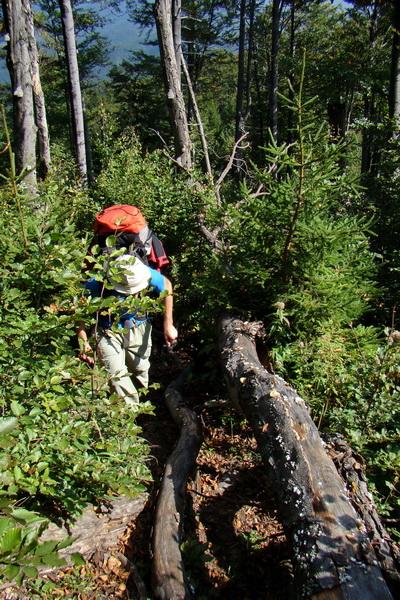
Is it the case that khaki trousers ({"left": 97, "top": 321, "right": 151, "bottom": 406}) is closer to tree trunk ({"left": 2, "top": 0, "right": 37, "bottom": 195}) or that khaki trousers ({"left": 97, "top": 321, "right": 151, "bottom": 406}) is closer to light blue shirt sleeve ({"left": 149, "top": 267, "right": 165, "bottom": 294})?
light blue shirt sleeve ({"left": 149, "top": 267, "right": 165, "bottom": 294})

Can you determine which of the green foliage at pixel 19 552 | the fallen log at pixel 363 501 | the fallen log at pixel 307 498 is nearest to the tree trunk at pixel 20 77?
the fallen log at pixel 307 498

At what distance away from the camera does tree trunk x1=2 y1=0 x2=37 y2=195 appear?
253 inches

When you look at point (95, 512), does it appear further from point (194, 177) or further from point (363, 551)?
point (194, 177)

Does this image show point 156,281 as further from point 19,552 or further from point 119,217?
point 19,552

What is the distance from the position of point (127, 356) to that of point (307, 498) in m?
2.14

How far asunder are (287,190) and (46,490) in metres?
3.09

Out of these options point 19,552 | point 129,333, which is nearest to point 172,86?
point 129,333

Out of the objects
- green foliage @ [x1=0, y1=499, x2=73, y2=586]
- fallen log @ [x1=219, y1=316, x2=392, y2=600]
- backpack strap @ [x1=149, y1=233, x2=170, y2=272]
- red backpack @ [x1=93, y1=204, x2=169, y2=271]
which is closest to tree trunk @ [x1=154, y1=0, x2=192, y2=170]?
backpack strap @ [x1=149, y1=233, x2=170, y2=272]

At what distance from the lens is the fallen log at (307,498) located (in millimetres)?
1926

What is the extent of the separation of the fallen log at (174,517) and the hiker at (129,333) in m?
0.57

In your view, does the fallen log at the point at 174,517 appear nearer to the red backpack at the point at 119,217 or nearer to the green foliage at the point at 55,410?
the green foliage at the point at 55,410

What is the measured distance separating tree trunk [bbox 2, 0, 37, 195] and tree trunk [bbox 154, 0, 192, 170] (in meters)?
2.42

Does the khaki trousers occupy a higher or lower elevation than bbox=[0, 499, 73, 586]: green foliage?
lower

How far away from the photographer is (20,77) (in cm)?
645
